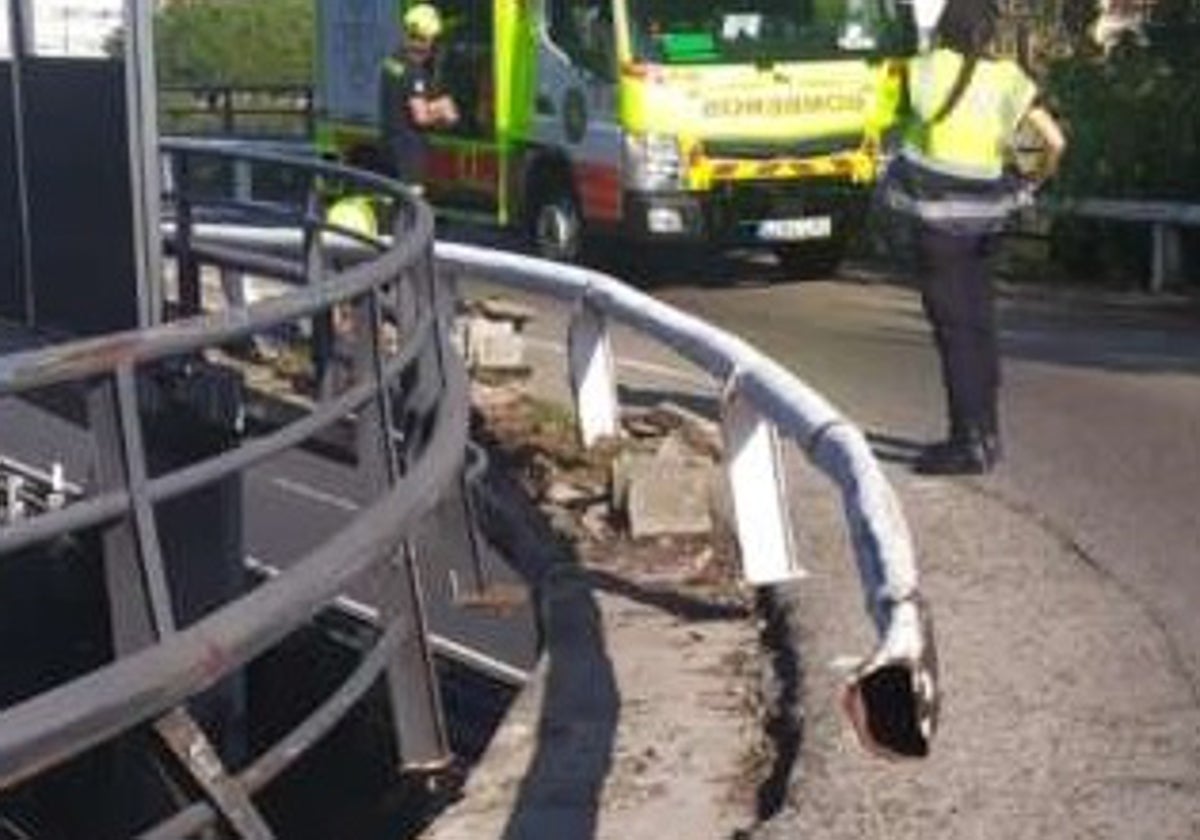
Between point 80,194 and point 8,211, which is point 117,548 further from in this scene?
point 8,211

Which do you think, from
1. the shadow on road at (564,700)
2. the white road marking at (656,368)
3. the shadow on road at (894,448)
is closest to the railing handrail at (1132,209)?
the white road marking at (656,368)

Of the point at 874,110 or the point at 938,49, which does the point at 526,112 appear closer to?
the point at 874,110

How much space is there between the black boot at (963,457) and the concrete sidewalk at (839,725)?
1558mm

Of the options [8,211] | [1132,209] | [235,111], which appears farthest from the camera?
[235,111]

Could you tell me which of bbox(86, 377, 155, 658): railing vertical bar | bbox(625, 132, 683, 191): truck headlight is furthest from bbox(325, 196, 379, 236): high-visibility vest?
bbox(86, 377, 155, 658): railing vertical bar

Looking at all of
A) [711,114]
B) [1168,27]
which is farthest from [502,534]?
[1168,27]

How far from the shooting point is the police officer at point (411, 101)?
52.5 feet

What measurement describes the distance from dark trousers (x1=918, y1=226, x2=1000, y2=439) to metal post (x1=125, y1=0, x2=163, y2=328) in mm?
2859

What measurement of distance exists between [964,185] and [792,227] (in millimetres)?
9014

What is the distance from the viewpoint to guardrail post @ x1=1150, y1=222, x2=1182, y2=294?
63.1 ft

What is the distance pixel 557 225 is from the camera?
19578mm

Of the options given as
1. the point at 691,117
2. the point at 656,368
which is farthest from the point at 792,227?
the point at 656,368

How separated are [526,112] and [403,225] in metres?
11.0

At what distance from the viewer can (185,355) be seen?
5289 mm
